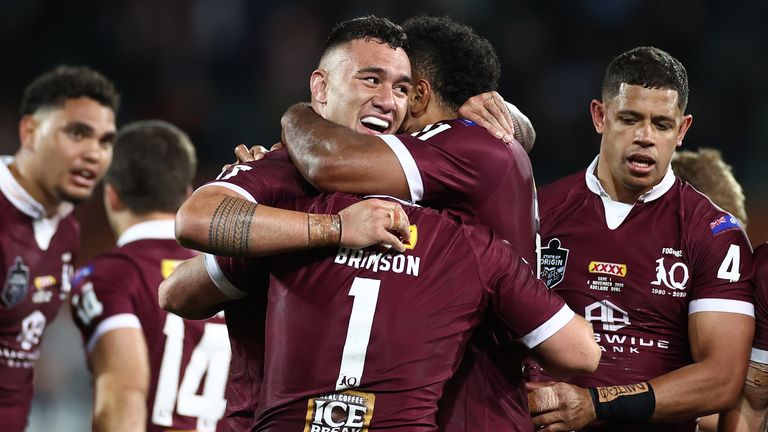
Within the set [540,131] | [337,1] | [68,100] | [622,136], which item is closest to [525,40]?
[540,131]

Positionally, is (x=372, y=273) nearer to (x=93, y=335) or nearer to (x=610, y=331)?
(x=610, y=331)

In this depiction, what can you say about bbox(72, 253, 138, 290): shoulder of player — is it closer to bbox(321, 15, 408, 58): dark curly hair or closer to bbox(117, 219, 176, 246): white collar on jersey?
bbox(117, 219, 176, 246): white collar on jersey

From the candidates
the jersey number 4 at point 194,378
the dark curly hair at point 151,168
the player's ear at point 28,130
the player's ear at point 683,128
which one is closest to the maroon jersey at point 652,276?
the player's ear at point 683,128

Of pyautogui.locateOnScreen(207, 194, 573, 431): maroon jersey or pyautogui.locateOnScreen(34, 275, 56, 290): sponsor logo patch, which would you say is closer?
pyautogui.locateOnScreen(207, 194, 573, 431): maroon jersey

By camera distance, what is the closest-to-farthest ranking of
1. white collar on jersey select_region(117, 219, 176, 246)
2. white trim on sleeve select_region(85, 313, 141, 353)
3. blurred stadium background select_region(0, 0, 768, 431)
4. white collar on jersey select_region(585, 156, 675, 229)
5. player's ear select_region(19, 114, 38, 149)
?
white collar on jersey select_region(585, 156, 675, 229) < white trim on sleeve select_region(85, 313, 141, 353) < white collar on jersey select_region(117, 219, 176, 246) < player's ear select_region(19, 114, 38, 149) < blurred stadium background select_region(0, 0, 768, 431)

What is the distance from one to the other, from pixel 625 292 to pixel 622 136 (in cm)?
71

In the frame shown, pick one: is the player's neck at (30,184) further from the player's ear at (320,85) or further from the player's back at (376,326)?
the player's back at (376,326)

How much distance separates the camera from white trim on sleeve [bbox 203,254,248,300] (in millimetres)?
3447

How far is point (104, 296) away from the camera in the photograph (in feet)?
17.9

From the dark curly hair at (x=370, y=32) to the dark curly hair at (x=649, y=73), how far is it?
126 cm

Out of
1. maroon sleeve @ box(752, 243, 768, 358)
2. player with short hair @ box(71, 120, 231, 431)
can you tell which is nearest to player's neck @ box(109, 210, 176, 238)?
player with short hair @ box(71, 120, 231, 431)

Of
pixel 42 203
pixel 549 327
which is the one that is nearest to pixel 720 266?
pixel 549 327

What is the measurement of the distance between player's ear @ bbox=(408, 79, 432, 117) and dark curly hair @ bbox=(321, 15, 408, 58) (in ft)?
0.52

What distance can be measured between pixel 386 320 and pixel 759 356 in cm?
210
